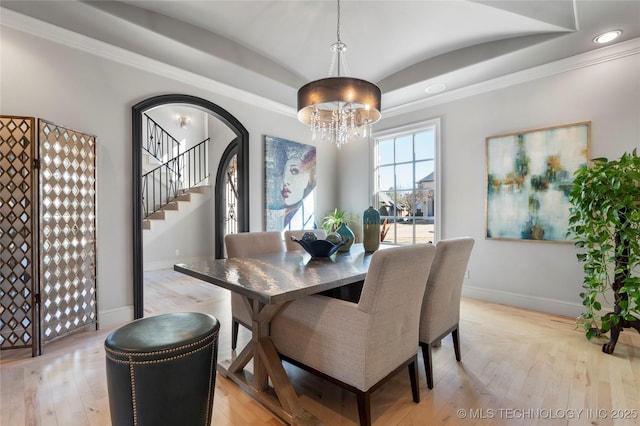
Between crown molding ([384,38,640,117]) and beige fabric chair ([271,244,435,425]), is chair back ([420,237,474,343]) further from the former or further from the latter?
crown molding ([384,38,640,117])

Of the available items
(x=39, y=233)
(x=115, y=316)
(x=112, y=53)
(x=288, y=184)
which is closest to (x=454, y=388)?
(x=115, y=316)

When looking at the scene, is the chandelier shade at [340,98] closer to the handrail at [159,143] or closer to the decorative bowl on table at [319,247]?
the decorative bowl on table at [319,247]

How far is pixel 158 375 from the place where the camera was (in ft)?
Answer: 3.69

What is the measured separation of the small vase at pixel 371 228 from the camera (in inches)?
98.0

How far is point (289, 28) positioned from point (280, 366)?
9.58ft

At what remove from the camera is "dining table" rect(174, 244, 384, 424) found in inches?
53.5

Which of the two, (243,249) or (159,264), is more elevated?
(243,249)

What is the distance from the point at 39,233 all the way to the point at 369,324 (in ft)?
8.73

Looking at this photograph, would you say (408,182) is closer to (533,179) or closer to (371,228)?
(533,179)

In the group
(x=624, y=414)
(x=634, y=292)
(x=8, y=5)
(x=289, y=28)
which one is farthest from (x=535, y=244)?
(x=8, y=5)

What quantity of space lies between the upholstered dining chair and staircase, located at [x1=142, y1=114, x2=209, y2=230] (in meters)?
4.20

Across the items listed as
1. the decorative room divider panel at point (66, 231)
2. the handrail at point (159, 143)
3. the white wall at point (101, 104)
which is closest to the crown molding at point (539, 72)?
the white wall at point (101, 104)

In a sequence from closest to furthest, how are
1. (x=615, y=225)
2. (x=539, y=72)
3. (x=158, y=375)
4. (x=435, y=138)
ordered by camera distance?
1. (x=158, y=375)
2. (x=615, y=225)
3. (x=539, y=72)
4. (x=435, y=138)

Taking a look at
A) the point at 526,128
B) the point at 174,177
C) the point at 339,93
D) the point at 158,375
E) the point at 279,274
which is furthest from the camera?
the point at 174,177
